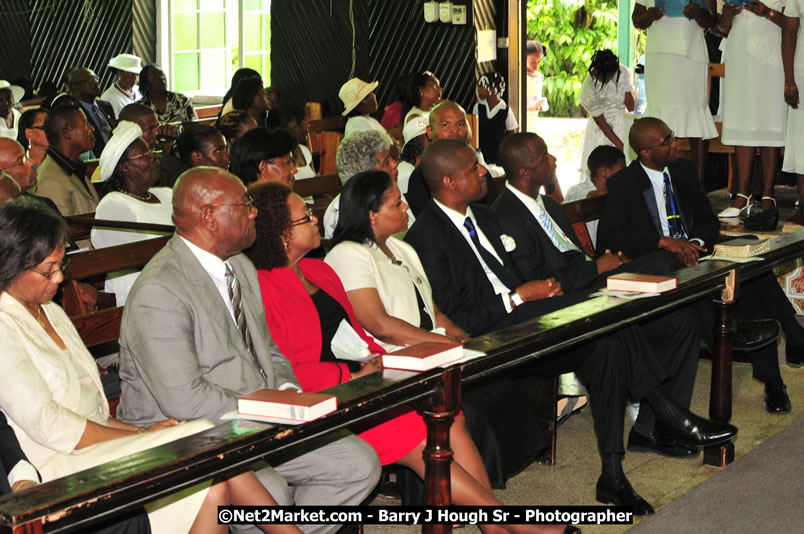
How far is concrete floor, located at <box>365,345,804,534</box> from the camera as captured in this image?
3711 mm

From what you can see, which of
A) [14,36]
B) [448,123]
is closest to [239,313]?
[448,123]

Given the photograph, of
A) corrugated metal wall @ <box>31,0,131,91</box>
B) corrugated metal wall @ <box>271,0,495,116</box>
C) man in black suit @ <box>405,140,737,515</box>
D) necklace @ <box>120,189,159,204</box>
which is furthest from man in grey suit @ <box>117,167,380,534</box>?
corrugated metal wall @ <box>31,0,131,91</box>

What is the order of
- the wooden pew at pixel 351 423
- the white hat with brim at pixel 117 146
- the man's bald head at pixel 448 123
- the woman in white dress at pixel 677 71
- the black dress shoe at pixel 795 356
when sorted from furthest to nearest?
the woman in white dress at pixel 677 71
the man's bald head at pixel 448 123
the black dress shoe at pixel 795 356
the white hat with brim at pixel 117 146
the wooden pew at pixel 351 423

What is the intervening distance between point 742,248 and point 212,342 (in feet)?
7.25

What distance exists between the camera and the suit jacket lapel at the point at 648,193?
5.21 metres

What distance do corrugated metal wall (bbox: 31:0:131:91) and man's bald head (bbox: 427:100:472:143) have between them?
7514 millimetres

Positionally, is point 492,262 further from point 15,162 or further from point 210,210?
point 15,162

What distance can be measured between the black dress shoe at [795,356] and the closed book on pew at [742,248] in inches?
34.6

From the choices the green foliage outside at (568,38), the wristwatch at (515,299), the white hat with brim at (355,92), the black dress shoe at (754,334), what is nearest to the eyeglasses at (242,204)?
the wristwatch at (515,299)

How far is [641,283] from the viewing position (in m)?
3.60

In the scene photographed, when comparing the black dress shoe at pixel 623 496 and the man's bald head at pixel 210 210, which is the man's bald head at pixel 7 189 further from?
the black dress shoe at pixel 623 496

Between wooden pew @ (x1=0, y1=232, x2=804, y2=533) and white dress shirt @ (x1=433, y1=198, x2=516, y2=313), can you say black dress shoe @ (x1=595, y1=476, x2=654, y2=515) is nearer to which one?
wooden pew @ (x1=0, y1=232, x2=804, y2=533)

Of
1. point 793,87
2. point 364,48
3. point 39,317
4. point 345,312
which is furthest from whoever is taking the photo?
point 364,48

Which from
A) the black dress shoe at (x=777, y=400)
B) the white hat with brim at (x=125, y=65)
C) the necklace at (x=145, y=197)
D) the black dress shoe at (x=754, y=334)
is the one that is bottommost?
the black dress shoe at (x=777, y=400)
